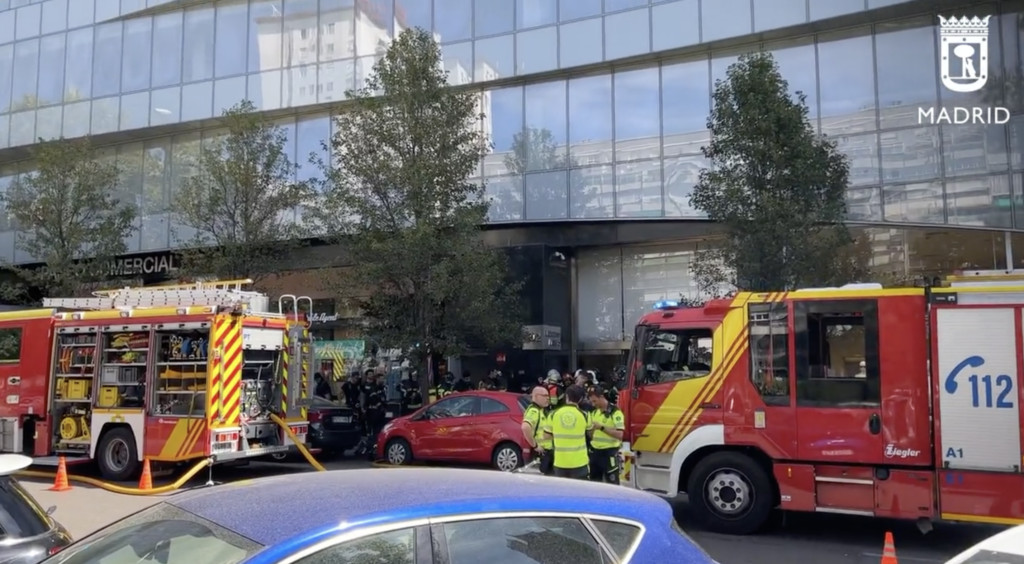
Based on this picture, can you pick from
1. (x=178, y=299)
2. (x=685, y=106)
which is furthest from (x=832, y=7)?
(x=178, y=299)

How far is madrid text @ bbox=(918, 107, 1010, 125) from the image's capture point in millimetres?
17547

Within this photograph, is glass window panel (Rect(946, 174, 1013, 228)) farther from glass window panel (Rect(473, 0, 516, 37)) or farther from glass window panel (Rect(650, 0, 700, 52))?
glass window panel (Rect(473, 0, 516, 37))

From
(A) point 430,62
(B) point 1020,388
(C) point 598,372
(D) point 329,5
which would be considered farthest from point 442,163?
(B) point 1020,388

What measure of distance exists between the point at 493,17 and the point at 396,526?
21.9 metres

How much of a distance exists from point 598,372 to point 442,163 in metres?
8.65

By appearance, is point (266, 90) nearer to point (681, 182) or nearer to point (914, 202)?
point (681, 182)

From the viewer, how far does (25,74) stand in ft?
95.9

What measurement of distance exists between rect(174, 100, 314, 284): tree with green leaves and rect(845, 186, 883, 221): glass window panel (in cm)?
1281

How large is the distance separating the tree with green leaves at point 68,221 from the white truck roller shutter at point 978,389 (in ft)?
73.3

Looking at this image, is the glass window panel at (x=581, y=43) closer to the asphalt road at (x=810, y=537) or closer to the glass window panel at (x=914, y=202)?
the glass window panel at (x=914, y=202)

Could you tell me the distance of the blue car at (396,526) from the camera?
257cm

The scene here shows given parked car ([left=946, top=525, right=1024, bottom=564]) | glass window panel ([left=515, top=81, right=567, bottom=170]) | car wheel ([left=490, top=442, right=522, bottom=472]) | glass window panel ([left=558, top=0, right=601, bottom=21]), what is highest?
glass window panel ([left=558, top=0, right=601, bottom=21])

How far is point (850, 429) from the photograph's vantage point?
28.5 ft

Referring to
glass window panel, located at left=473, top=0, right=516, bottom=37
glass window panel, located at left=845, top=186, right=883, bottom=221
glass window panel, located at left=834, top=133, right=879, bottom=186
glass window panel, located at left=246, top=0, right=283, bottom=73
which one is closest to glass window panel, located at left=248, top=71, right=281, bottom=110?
glass window panel, located at left=246, top=0, right=283, bottom=73
